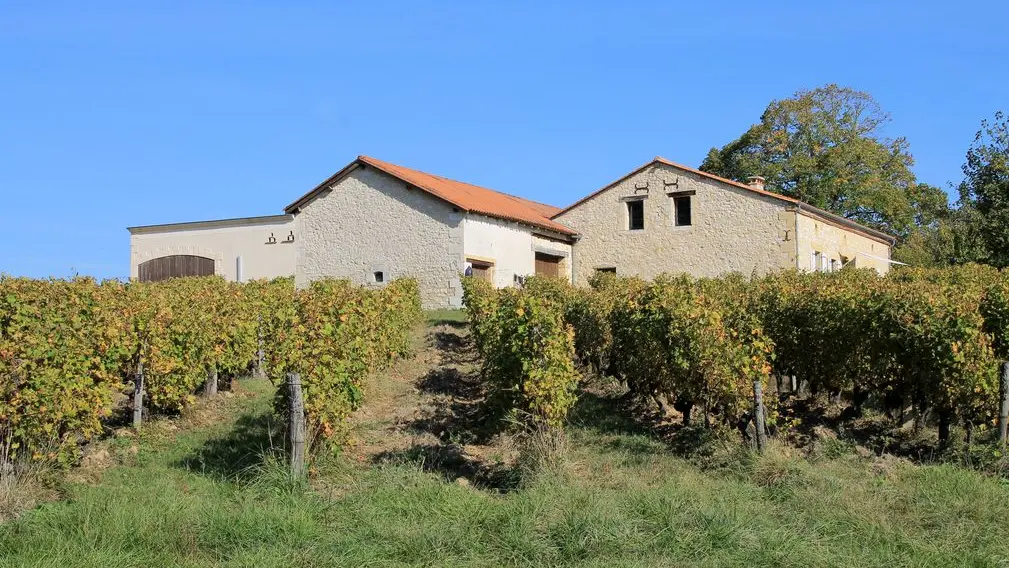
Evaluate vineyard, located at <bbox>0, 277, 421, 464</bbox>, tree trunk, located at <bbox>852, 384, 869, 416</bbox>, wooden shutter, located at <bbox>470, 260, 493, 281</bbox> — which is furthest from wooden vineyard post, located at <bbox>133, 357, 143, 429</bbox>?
wooden shutter, located at <bbox>470, 260, 493, 281</bbox>

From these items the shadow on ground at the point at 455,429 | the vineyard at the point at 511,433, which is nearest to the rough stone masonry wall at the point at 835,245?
the vineyard at the point at 511,433

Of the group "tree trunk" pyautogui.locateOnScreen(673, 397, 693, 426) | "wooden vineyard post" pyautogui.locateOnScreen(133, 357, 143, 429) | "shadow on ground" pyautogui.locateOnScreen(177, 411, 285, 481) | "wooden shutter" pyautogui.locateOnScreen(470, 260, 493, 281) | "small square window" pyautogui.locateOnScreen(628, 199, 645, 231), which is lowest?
"shadow on ground" pyautogui.locateOnScreen(177, 411, 285, 481)

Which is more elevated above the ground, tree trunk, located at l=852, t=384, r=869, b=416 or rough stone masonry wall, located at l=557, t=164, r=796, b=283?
rough stone masonry wall, located at l=557, t=164, r=796, b=283

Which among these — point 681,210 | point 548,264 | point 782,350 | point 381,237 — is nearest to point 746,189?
point 681,210

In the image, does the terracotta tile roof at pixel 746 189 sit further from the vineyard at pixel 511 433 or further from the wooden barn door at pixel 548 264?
the vineyard at pixel 511 433

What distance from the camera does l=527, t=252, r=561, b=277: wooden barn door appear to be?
84.1 ft

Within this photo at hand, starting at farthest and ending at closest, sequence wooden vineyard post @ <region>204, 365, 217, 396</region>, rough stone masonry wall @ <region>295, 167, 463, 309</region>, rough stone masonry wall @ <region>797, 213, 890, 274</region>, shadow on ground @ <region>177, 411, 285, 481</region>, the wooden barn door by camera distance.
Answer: the wooden barn door → rough stone masonry wall @ <region>797, 213, 890, 274</region> → rough stone masonry wall @ <region>295, 167, 463, 309</region> → wooden vineyard post @ <region>204, 365, 217, 396</region> → shadow on ground @ <region>177, 411, 285, 481</region>

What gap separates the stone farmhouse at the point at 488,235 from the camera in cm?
2294

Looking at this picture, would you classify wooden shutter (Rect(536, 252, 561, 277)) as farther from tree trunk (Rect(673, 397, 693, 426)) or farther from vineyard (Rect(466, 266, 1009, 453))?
tree trunk (Rect(673, 397, 693, 426))

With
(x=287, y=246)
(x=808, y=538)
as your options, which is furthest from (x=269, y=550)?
(x=287, y=246)

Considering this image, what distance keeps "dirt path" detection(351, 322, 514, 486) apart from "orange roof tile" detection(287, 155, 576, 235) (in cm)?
963

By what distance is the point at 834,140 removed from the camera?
117 feet

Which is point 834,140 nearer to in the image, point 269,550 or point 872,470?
point 872,470

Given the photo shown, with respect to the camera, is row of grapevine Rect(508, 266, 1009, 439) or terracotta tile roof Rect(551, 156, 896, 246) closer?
row of grapevine Rect(508, 266, 1009, 439)
